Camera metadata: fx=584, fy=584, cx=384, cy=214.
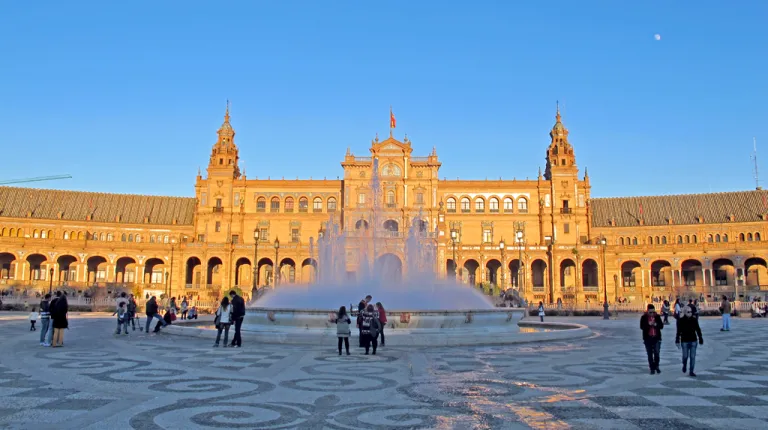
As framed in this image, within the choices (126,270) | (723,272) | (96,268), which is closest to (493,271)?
(723,272)

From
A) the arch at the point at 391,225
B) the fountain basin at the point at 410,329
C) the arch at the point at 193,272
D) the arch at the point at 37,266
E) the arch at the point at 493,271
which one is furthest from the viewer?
the arch at the point at 193,272

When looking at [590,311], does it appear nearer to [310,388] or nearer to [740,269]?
[740,269]

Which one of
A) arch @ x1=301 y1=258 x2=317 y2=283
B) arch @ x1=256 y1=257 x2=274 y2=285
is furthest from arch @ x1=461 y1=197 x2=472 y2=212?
arch @ x1=256 y1=257 x2=274 y2=285

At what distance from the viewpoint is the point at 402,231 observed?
73812mm

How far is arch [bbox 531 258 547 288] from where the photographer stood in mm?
77213

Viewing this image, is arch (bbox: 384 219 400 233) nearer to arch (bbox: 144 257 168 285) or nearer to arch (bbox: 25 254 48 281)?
arch (bbox: 144 257 168 285)

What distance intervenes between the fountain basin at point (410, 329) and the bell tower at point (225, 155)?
62.6 meters

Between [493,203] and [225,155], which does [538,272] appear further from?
[225,155]

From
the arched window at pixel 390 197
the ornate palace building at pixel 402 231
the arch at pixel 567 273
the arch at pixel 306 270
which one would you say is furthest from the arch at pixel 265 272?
the arch at pixel 567 273

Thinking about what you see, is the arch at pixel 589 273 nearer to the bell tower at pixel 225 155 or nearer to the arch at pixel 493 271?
the arch at pixel 493 271

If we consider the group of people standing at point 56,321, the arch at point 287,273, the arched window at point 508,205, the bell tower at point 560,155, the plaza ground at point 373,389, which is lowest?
the plaza ground at point 373,389

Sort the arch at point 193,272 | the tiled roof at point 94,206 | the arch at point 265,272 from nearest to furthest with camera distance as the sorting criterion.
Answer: the arch at point 193,272, the arch at point 265,272, the tiled roof at point 94,206

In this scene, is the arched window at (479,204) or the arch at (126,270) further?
the arched window at (479,204)

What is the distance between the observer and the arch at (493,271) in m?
77.0
